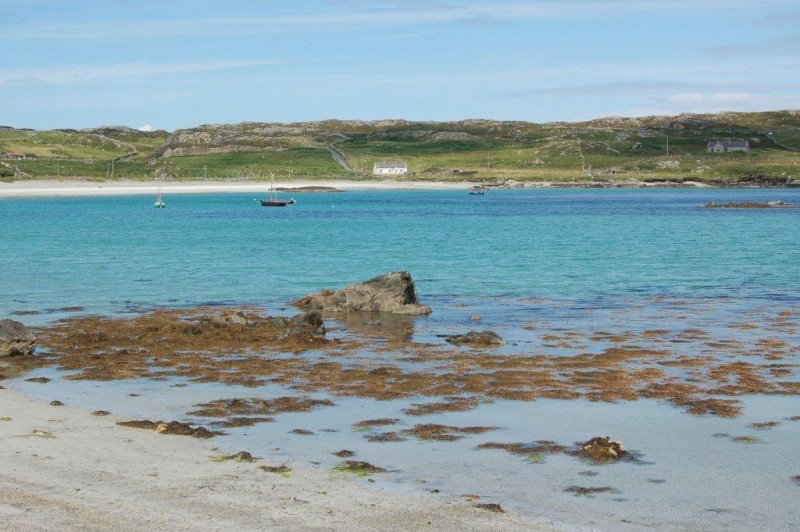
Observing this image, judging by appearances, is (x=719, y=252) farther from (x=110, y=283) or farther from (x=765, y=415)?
(x=765, y=415)

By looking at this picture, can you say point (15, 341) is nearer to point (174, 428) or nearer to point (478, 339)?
point (174, 428)

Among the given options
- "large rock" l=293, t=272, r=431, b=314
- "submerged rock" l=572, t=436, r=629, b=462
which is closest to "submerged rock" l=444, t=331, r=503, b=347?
"large rock" l=293, t=272, r=431, b=314

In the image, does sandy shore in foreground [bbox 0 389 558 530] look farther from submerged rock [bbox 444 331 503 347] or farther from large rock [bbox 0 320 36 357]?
submerged rock [bbox 444 331 503 347]

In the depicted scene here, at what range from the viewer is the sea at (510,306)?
54.3 ft

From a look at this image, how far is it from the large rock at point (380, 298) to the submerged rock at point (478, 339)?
715cm

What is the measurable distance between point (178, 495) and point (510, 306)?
2858cm

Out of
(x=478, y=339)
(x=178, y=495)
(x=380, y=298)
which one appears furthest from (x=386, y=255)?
(x=178, y=495)

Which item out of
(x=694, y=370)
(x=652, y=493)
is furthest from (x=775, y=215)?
(x=652, y=493)

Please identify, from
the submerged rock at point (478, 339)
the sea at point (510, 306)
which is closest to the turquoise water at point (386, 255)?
the sea at point (510, 306)

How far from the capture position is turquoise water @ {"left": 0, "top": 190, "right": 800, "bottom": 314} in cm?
4938

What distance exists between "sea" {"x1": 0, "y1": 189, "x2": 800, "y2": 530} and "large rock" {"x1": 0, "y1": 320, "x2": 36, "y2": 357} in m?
2.19

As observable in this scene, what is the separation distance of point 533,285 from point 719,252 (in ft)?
96.7

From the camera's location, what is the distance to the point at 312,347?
31.3 meters

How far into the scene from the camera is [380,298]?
3997cm
